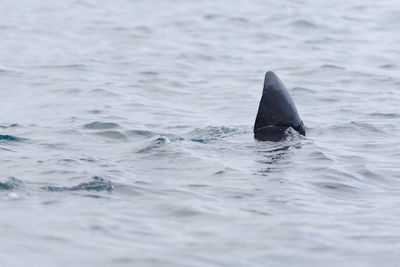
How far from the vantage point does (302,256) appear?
713cm

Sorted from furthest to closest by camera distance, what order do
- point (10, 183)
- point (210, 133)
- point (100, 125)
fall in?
1. point (100, 125)
2. point (210, 133)
3. point (10, 183)

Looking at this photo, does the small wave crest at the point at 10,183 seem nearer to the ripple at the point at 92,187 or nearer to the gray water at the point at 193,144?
the gray water at the point at 193,144

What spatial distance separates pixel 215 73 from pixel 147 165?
7.69 m

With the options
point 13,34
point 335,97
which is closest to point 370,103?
point 335,97

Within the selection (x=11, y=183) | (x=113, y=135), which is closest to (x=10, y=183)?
(x=11, y=183)

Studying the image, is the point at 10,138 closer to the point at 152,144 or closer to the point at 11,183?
the point at 152,144

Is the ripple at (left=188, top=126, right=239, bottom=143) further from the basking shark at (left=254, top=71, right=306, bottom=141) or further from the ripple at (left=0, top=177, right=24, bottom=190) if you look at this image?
the ripple at (left=0, top=177, right=24, bottom=190)

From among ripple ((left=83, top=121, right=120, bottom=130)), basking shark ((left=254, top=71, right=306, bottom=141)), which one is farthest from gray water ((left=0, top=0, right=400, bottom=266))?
basking shark ((left=254, top=71, right=306, bottom=141))

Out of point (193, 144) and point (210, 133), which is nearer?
point (193, 144)

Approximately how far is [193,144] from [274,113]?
1133mm

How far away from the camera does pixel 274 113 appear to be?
1115 cm

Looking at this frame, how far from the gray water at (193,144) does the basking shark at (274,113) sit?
0.25 metres

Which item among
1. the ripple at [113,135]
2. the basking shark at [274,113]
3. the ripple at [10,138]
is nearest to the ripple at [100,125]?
the ripple at [113,135]

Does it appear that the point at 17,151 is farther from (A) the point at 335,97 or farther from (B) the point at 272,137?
(A) the point at 335,97
